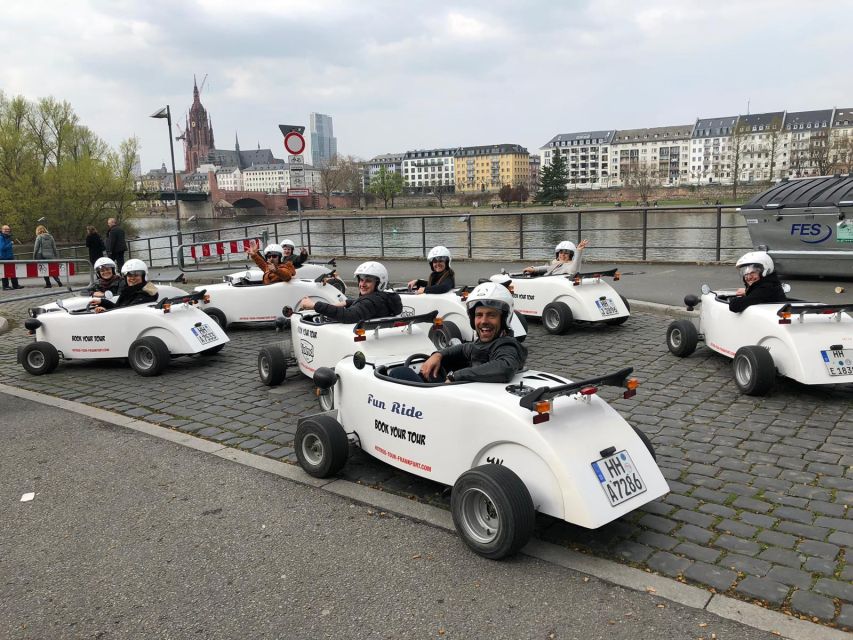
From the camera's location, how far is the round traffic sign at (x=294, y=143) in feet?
50.7

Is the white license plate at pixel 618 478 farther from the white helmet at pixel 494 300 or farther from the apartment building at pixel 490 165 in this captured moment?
the apartment building at pixel 490 165

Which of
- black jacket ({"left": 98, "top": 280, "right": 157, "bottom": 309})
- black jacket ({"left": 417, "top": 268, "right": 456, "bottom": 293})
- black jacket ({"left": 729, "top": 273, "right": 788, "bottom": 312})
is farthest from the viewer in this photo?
black jacket ({"left": 417, "top": 268, "right": 456, "bottom": 293})

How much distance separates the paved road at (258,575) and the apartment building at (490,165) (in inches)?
6291

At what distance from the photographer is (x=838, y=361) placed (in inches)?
238

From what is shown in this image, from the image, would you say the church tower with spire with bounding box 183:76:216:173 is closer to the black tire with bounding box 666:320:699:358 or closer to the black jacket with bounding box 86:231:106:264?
the black jacket with bounding box 86:231:106:264

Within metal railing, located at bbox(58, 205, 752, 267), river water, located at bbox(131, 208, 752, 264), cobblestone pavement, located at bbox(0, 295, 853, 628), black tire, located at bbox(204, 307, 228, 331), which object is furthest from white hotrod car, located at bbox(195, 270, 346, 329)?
river water, located at bbox(131, 208, 752, 264)

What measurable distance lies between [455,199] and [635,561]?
357 ft

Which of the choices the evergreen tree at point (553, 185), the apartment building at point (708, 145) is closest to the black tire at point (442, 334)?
the evergreen tree at point (553, 185)

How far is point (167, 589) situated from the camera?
3.52 m

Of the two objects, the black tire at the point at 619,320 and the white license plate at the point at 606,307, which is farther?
the black tire at the point at 619,320

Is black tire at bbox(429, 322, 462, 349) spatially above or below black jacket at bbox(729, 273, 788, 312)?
below

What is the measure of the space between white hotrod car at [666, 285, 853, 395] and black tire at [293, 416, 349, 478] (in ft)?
12.5

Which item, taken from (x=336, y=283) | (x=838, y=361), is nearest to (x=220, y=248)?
(x=336, y=283)

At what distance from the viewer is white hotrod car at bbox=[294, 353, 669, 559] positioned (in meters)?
3.51
